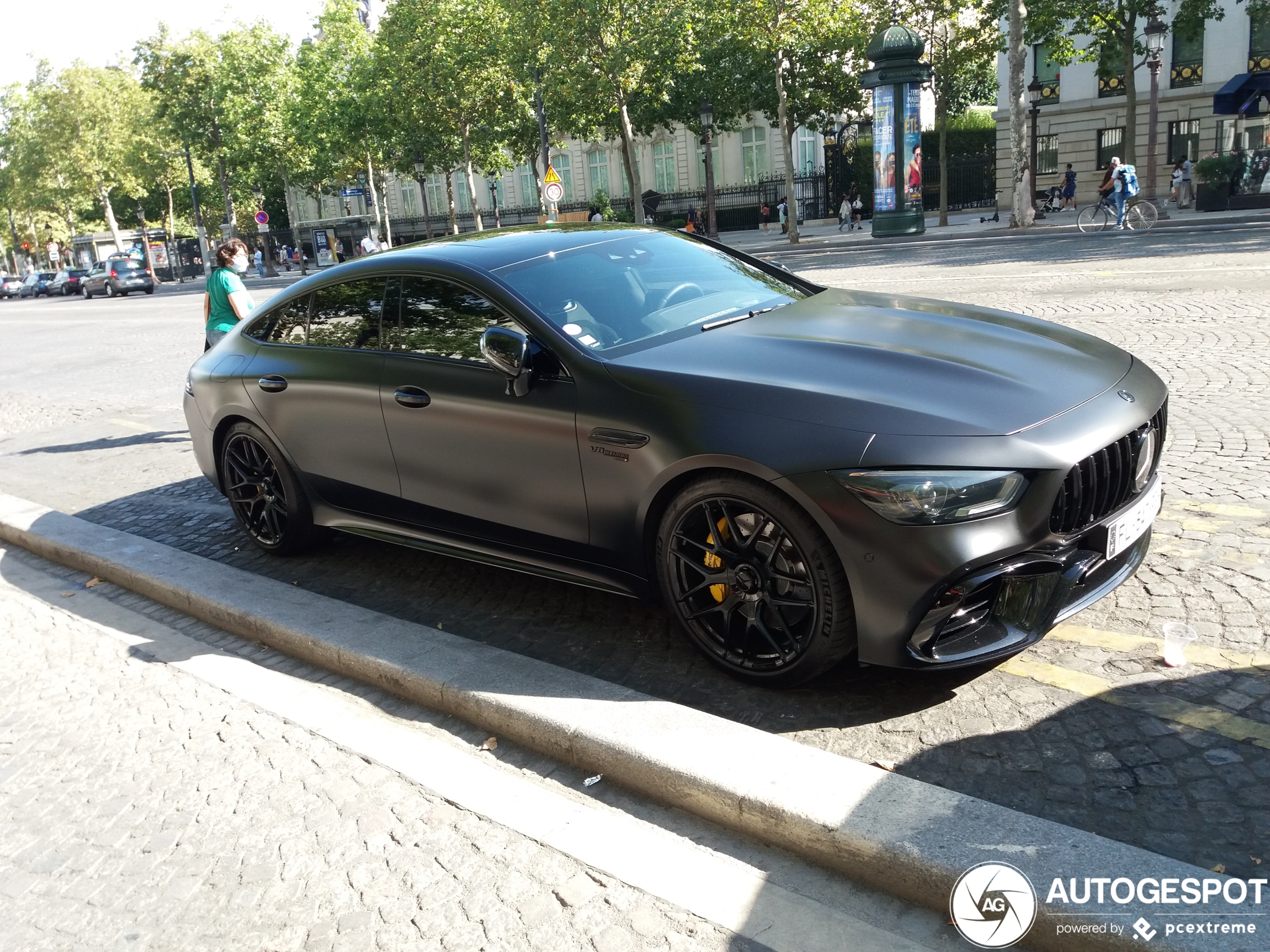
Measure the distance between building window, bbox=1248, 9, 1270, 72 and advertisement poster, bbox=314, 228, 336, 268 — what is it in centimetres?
4774

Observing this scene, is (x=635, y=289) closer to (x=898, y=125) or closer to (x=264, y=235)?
(x=898, y=125)

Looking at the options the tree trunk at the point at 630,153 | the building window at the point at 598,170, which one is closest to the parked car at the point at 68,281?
the building window at the point at 598,170

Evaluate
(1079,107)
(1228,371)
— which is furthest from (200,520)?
(1079,107)

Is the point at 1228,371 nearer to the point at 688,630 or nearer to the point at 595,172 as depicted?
the point at 688,630

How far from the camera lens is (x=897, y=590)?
3.08 meters

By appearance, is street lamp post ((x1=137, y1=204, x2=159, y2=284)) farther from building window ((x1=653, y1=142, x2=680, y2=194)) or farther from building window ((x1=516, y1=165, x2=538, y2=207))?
building window ((x1=653, y1=142, x2=680, y2=194))

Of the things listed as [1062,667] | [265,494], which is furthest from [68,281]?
[1062,667]

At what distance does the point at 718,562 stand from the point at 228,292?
6390 mm

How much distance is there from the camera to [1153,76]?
31281 mm

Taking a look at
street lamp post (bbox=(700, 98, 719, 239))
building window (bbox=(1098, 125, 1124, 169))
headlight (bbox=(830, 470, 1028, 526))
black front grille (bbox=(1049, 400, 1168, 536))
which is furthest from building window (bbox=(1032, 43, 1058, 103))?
headlight (bbox=(830, 470, 1028, 526))

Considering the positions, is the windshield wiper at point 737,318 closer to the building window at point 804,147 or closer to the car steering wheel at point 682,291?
the car steering wheel at point 682,291

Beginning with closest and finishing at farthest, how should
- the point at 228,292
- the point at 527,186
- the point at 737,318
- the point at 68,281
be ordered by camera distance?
the point at 737,318 → the point at 228,292 → the point at 68,281 → the point at 527,186

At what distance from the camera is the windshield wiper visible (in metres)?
4.15

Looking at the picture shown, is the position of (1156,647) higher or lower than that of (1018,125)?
lower
